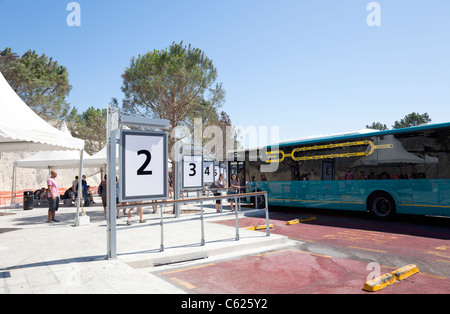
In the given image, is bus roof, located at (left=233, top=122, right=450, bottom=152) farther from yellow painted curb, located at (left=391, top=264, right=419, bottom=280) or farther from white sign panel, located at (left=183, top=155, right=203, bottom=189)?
yellow painted curb, located at (left=391, top=264, right=419, bottom=280)

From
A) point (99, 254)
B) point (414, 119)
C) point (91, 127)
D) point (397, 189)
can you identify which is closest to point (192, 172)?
point (99, 254)

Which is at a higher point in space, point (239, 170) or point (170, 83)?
point (170, 83)

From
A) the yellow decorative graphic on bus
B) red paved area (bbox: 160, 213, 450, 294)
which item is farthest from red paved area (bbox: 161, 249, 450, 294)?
the yellow decorative graphic on bus

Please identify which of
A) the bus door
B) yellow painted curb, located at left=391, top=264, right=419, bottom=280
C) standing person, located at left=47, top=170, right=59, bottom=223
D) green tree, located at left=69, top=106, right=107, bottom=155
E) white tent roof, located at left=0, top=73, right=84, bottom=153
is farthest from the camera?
green tree, located at left=69, top=106, right=107, bottom=155

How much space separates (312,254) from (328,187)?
22.5 feet

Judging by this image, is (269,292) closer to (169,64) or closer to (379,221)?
(379,221)

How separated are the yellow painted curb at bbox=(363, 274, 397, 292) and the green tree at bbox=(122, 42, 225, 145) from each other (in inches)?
668

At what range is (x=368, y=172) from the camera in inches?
477

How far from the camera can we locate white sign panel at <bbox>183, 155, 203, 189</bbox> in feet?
→ 42.0

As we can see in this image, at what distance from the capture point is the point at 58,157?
744 inches

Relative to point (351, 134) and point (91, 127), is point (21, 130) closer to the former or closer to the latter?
point (351, 134)

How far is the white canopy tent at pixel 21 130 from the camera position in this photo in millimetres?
8102

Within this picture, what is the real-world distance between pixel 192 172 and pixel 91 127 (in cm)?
3461
